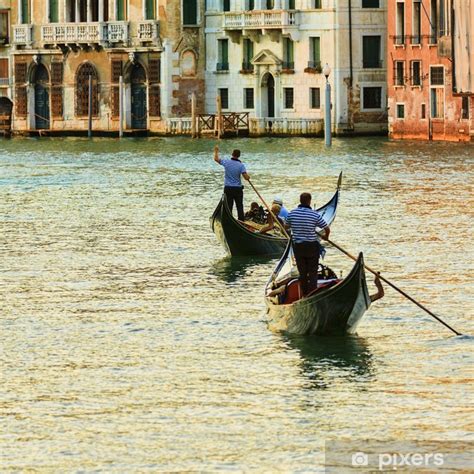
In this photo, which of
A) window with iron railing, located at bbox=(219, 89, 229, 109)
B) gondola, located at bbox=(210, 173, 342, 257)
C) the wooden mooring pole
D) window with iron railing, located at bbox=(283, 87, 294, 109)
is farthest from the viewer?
window with iron railing, located at bbox=(219, 89, 229, 109)

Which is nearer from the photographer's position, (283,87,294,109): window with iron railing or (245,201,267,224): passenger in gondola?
(245,201,267,224): passenger in gondola

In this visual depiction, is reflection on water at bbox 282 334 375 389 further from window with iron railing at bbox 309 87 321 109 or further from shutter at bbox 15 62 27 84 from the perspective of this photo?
shutter at bbox 15 62 27 84

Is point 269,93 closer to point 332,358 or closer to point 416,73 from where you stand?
point 416,73

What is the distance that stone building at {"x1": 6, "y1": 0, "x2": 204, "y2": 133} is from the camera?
6875cm

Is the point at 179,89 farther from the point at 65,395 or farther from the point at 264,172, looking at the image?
the point at 65,395

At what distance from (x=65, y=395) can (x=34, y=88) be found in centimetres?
5617

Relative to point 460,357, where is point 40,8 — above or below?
above

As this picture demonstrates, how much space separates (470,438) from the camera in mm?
15438

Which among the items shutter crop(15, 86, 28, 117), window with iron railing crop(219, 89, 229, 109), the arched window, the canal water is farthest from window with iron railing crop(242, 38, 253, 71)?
the canal water

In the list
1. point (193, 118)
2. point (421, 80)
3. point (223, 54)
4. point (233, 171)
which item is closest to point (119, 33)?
point (223, 54)

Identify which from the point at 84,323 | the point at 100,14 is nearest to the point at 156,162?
the point at 100,14

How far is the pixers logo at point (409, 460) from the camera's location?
47.6 ft

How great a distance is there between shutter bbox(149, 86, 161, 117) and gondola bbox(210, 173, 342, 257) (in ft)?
136

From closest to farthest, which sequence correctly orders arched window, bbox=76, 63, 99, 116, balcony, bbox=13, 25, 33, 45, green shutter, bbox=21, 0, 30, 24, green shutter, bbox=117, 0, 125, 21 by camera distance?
green shutter, bbox=117, 0, 125, 21 → arched window, bbox=76, 63, 99, 116 → balcony, bbox=13, 25, 33, 45 → green shutter, bbox=21, 0, 30, 24
